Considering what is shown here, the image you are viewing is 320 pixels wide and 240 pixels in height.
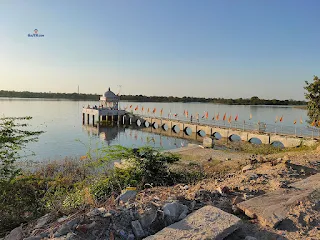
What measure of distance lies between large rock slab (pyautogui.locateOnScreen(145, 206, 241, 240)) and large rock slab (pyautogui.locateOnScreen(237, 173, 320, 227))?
647 millimetres

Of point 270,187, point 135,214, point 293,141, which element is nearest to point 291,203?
point 270,187

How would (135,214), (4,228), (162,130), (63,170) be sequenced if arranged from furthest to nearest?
(162,130) → (63,170) → (4,228) → (135,214)

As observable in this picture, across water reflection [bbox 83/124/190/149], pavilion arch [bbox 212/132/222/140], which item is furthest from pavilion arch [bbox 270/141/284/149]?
water reflection [bbox 83/124/190/149]

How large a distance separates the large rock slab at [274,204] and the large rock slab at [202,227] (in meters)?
0.65

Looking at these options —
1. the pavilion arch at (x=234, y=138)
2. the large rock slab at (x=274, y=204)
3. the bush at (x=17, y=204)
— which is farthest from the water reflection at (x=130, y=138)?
the large rock slab at (x=274, y=204)

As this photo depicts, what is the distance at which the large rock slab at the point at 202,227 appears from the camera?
11.7ft

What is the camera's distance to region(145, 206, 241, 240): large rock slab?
11.7ft

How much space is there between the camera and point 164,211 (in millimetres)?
4203

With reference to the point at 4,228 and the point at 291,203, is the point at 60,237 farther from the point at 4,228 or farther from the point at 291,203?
the point at 291,203

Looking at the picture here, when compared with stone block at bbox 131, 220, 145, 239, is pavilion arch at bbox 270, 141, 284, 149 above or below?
below

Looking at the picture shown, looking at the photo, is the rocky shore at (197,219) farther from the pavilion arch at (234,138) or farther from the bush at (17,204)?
the pavilion arch at (234,138)

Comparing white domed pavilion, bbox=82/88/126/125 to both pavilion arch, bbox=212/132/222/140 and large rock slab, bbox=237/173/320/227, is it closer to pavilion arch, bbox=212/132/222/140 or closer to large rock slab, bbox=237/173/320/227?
pavilion arch, bbox=212/132/222/140

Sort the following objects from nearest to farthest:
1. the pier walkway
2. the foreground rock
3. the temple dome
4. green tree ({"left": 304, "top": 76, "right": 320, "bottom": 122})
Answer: the foreground rock, green tree ({"left": 304, "top": 76, "right": 320, "bottom": 122}), the pier walkway, the temple dome

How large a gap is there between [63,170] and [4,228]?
9.91 m
